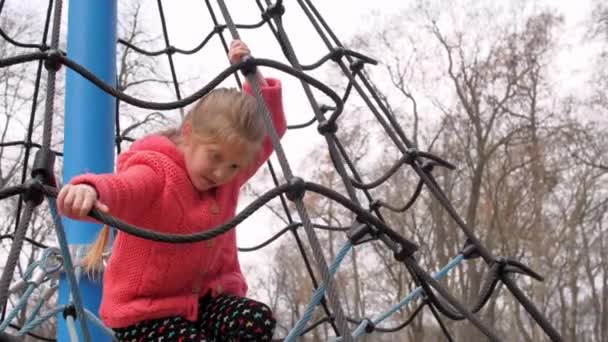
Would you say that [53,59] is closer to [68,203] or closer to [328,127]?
[68,203]

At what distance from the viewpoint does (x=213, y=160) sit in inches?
33.9

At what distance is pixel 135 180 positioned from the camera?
0.83 metres

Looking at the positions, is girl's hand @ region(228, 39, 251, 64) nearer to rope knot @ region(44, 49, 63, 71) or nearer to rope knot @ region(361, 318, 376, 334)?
rope knot @ region(44, 49, 63, 71)

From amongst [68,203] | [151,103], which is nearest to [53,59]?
[151,103]

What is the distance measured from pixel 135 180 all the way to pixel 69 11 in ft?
2.09

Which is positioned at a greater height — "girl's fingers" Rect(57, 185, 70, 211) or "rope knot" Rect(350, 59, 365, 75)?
"rope knot" Rect(350, 59, 365, 75)

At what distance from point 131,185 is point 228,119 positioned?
0.15m

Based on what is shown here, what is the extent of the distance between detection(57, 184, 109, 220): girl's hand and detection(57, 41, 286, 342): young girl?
171 mm

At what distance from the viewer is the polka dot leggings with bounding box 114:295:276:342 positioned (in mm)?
875

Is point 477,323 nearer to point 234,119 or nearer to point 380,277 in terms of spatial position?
point 234,119

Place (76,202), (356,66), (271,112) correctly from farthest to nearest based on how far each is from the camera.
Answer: (356,66) → (271,112) → (76,202)

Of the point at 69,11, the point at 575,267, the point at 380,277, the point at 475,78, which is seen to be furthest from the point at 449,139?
the point at 69,11

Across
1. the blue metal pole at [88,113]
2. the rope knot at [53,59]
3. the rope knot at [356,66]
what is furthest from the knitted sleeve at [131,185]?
the rope knot at [356,66]

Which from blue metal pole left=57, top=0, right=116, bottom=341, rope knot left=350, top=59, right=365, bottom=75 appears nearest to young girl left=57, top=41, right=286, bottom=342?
blue metal pole left=57, top=0, right=116, bottom=341
